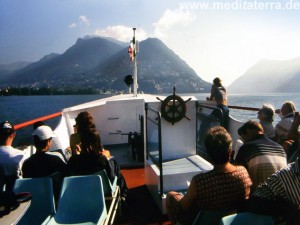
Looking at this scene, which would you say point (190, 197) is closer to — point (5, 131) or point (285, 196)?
point (285, 196)

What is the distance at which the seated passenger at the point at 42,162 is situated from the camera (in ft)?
8.93

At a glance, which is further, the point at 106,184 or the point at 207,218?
the point at 106,184

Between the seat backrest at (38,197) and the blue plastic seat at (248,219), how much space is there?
60.3 inches

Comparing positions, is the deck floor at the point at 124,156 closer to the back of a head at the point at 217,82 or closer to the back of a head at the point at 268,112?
the back of a head at the point at 217,82

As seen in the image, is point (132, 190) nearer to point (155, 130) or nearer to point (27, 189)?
point (155, 130)

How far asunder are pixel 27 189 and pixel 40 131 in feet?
1.80

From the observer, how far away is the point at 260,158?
8.05 feet

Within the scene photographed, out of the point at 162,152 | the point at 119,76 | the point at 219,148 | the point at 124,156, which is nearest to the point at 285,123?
the point at 162,152

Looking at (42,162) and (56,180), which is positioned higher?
(42,162)

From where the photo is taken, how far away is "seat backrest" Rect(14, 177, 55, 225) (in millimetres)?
2521

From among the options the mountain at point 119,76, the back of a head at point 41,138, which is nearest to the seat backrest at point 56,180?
the back of a head at point 41,138

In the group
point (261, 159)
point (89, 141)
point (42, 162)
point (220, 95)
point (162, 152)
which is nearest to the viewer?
point (261, 159)

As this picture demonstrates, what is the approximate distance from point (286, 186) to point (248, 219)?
39cm

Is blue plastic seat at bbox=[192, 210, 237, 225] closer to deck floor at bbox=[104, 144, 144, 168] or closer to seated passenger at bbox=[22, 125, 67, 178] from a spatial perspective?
seated passenger at bbox=[22, 125, 67, 178]
